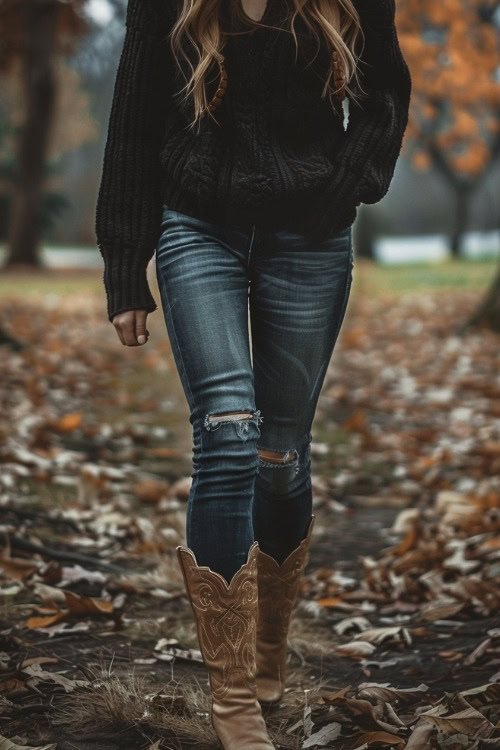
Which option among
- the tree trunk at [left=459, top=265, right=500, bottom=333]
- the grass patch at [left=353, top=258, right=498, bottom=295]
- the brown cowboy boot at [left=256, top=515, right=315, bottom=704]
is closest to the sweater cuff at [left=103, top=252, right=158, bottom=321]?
the brown cowboy boot at [left=256, top=515, right=315, bottom=704]

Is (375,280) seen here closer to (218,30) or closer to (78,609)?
(78,609)

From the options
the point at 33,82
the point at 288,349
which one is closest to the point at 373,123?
the point at 288,349

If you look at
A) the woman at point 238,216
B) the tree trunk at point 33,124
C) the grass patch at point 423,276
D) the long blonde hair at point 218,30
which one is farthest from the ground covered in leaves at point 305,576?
the tree trunk at point 33,124

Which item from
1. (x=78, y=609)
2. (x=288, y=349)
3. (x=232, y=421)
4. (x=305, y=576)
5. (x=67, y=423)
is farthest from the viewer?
(x=67, y=423)

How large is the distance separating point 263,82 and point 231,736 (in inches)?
55.6

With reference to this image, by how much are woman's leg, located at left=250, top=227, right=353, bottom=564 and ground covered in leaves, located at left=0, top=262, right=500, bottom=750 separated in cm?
47

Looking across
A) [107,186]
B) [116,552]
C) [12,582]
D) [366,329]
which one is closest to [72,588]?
[12,582]

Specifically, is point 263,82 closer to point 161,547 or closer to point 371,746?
point 371,746

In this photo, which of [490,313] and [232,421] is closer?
[232,421]

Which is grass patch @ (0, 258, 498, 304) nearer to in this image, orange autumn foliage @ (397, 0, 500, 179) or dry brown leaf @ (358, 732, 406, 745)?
orange autumn foliage @ (397, 0, 500, 179)

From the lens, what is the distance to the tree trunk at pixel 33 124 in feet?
58.7

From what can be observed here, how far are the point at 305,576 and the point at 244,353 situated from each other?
5.38ft

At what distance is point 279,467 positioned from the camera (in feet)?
8.19

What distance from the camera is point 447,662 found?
279cm
